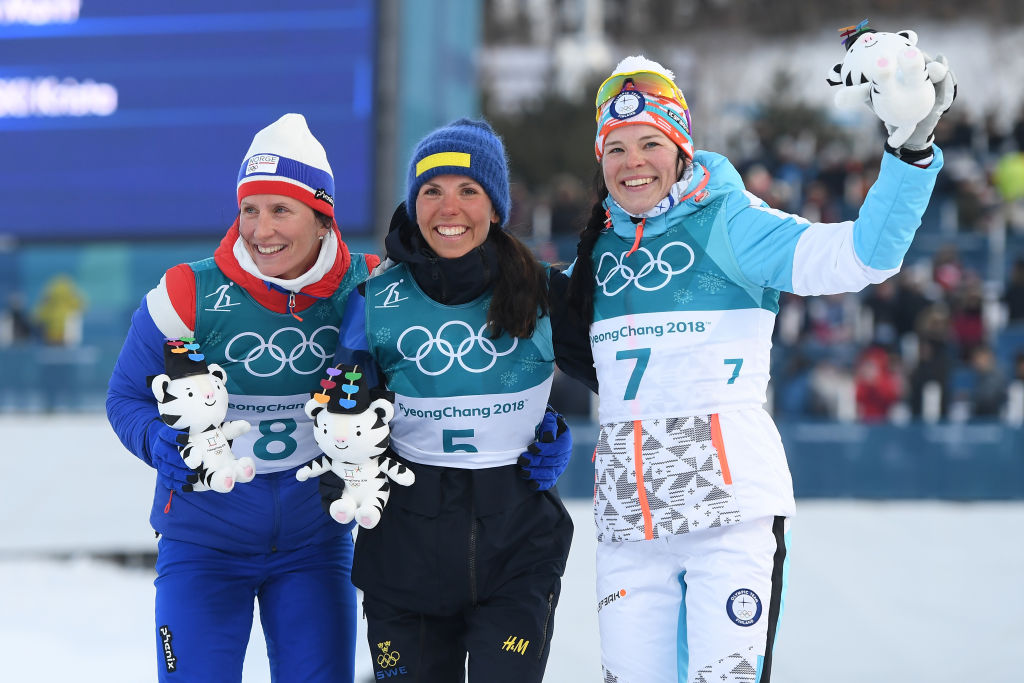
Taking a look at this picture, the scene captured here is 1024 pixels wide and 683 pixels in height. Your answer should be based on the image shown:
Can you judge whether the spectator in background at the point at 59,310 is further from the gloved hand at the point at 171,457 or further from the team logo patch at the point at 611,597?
the team logo patch at the point at 611,597

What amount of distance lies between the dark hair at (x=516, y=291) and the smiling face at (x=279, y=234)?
51cm

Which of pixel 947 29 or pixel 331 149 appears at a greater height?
pixel 947 29

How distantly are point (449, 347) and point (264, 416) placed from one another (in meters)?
0.60

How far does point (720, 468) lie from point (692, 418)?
14cm

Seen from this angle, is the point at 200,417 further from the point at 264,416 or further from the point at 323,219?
the point at 323,219

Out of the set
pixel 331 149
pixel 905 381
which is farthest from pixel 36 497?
pixel 905 381

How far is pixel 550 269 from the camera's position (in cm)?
301

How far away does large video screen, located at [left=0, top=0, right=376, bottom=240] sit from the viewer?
27.3ft

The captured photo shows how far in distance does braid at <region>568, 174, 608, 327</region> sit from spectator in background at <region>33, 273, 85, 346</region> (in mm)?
9236

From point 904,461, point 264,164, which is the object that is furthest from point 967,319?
point 264,164

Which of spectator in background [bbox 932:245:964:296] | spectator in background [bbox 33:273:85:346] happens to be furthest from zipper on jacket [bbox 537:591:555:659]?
spectator in background [bbox 33:273:85:346]

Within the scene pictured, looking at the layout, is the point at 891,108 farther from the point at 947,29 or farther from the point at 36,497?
the point at 947,29

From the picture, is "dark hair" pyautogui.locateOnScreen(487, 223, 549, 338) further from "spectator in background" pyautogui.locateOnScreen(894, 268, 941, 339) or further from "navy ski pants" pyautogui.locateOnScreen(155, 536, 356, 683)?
"spectator in background" pyautogui.locateOnScreen(894, 268, 941, 339)

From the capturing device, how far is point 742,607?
2.52 metres
